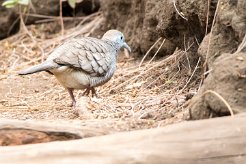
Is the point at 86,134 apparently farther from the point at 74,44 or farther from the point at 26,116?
the point at 74,44

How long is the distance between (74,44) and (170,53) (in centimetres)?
144

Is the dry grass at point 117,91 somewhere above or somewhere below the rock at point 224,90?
below

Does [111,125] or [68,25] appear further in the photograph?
[68,25]

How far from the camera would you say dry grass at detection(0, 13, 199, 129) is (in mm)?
5000

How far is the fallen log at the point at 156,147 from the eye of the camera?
135 inches

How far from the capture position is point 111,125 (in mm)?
4008

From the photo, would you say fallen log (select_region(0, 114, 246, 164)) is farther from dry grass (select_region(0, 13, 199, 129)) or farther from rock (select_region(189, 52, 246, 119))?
dry grass (select_region(0, 13, 199, 129))

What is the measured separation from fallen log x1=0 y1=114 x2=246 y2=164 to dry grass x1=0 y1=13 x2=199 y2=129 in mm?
565

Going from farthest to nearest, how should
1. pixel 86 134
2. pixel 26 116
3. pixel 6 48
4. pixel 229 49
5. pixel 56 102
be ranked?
pixel 6 48, pixel 56 102, pixel 26 116, pixel 229 49, pixel 86 134

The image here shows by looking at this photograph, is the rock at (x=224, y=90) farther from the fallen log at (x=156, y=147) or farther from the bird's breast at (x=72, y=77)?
the bird's breast at (x=72, y=77)

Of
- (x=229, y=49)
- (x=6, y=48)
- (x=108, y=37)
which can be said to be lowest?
(x=6, y=48)

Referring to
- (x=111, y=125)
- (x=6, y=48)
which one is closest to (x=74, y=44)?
(x=111, y=125)

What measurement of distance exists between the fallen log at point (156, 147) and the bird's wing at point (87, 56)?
2.02 metres

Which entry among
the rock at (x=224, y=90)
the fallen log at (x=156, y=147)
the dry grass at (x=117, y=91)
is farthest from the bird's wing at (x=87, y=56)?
the fallen log at (x=156, y=147)
